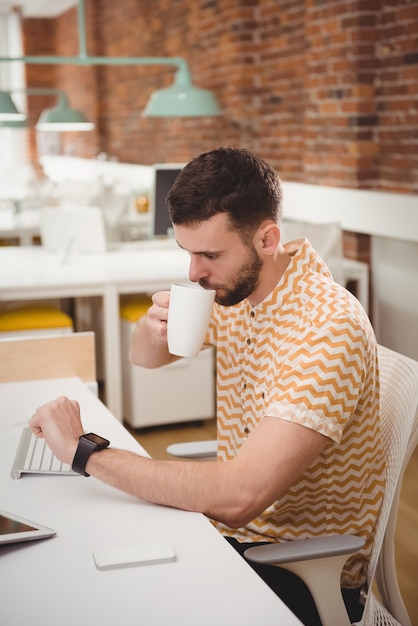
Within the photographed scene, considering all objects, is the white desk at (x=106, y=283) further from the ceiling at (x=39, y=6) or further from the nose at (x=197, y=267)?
the ceiling at (x=39, y=6)

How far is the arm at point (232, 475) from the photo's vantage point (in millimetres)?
1325

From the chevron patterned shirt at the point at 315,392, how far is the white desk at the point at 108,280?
6.84 feet

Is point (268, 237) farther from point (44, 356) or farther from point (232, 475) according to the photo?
point (44, 356)

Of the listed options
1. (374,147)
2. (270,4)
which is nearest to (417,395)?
(374,147)

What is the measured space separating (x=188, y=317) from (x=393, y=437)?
0.42 metres

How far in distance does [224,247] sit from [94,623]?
0.71m

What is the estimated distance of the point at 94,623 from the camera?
1.06 meters

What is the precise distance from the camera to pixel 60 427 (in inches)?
58.8

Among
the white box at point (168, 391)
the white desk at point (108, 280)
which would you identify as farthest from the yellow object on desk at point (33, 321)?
the white box at point (168, 391)

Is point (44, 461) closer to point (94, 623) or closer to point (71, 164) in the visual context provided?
point (94, 623)

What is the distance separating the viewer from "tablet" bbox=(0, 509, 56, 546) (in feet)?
4.16

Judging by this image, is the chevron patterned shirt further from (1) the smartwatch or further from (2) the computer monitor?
(2) the computer monitor

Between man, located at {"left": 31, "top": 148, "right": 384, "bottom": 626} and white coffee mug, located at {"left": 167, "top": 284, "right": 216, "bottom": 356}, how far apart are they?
58 millimetres

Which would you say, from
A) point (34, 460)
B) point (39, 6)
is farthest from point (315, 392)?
point (39, 6)
